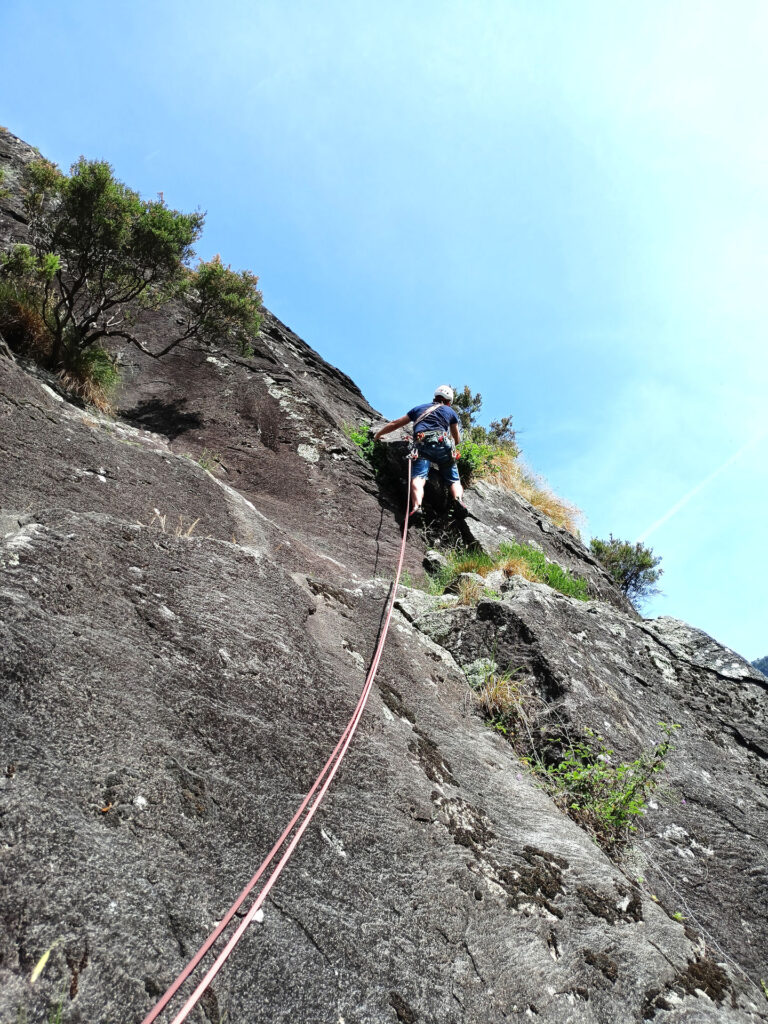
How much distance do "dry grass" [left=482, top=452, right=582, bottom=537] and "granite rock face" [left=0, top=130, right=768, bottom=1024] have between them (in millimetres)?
5570

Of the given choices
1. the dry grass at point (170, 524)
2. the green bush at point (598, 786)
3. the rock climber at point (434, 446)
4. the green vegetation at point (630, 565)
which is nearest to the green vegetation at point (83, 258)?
the dry grass at point (170, 524)

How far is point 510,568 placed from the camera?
695cm

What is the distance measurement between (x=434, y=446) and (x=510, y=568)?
227 cm

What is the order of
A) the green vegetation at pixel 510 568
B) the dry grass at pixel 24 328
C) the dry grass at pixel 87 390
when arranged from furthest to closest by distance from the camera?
the green vegetation at pixel 510 568 < the dry grass at pixel 87 390 < the dry grass at pixel 24 328

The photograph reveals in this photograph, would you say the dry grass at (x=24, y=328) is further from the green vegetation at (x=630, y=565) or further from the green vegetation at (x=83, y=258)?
the green vegetation at (x=630, y=565)

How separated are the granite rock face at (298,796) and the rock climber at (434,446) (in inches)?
113

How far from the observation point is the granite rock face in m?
1.78

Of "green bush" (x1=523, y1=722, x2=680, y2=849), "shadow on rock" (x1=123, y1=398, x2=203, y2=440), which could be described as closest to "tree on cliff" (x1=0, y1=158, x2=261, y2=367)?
"shadow on rock" (x1=123, y1=398, x2=203, y2=440)

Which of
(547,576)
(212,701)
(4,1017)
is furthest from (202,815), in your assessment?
(547,576)

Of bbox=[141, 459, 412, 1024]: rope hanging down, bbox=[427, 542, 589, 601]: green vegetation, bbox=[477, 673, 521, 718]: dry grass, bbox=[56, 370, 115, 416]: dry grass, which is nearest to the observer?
bbox=[141, 459, 412, 1024]: rope hanging down

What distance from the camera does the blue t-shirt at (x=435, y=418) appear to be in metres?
8.51

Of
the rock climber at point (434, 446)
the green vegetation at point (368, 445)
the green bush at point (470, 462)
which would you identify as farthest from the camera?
the green bush at point (470, 462)

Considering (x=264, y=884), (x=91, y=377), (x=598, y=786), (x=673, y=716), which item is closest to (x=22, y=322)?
(x=91, y=377)

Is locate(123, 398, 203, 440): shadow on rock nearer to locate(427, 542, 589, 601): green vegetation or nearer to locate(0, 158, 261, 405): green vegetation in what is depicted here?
locate(0, 158, 261, 405): green vegetation
